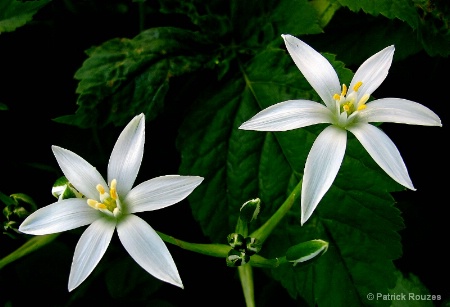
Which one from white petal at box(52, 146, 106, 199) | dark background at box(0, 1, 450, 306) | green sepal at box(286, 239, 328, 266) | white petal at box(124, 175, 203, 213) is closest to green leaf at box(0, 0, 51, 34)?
dark background at box(0, 1, 450, 306)

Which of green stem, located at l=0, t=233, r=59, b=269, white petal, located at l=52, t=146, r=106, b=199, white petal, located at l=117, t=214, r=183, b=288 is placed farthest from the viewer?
green stem, located at l=0, t=233, r=59, b=269

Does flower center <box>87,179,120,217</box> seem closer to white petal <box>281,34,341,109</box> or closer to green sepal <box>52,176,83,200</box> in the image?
green sepal <box>52,176,83,200</box>

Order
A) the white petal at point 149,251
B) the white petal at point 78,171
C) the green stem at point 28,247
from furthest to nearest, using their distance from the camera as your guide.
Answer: the green stem at point 28,247 → the white petal at point 78,171 → the white petal at point 149,251

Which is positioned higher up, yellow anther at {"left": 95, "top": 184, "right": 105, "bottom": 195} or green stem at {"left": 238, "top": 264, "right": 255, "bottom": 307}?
yellow anther at {"left": 95, "top": 184, "right": 105, "bottom": 195}

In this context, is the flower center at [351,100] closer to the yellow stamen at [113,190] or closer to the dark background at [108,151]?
the dark background at [108,151]

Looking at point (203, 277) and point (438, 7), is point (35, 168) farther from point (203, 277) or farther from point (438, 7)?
point (438, 7)

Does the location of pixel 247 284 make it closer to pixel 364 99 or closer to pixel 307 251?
pixel 307 251

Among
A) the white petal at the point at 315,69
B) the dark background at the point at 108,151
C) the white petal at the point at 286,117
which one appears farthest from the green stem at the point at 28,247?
the white petal at the point at 315,69

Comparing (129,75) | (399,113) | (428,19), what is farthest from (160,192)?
(428,19)

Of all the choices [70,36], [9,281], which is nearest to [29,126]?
[70,36]
